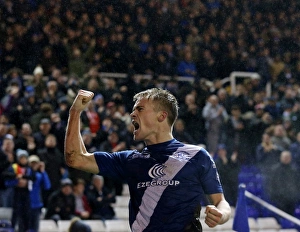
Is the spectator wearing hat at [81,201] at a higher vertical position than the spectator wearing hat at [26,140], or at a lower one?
lower

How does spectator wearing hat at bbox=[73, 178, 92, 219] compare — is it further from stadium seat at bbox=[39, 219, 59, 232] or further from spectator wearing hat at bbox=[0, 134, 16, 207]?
spectator wearing hat at bbox=[0, 134, 16, 207]

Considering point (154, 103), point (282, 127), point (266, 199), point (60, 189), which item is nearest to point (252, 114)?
point (282, 127)

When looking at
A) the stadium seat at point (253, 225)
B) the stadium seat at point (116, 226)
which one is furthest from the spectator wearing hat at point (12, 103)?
the stadium seat at point (253, 225)

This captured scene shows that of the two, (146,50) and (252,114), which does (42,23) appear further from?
(252,114)

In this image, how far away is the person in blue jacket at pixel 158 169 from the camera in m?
3.95

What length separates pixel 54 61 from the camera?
14.7 metres

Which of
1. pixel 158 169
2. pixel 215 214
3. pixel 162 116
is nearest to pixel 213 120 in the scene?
pixel 162 116

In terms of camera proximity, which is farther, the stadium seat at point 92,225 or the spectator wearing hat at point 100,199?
the spectator wearing hat at point 100,199

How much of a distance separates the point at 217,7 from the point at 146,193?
16.6 m

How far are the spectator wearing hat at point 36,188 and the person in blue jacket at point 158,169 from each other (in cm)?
577

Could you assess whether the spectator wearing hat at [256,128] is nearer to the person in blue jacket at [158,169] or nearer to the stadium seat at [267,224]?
the stadium seat at [267,224]

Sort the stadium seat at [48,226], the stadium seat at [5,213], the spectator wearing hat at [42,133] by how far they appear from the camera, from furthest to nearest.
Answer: the spectator wearing hat at [42,133]
the stadium seat at [48,226]
the stadium seat at [5,213]

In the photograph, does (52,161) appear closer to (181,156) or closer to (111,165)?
(111,165)

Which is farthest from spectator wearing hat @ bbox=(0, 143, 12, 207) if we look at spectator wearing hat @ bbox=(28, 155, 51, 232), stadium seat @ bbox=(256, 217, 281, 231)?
stadium seat @ bbox=(256, 217, 281, 231)
